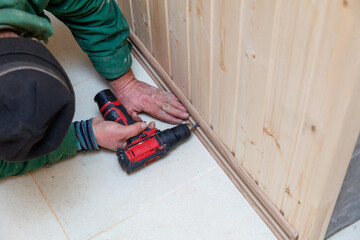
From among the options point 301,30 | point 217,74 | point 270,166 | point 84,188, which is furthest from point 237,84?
point 84,188

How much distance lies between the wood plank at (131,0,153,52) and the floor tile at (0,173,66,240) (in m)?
0.64

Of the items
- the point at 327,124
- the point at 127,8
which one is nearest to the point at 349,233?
the point at 327,124

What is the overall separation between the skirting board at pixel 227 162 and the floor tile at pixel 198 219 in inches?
1.2

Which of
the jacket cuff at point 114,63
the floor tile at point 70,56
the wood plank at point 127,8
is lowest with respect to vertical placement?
the floor tile at point 70,56

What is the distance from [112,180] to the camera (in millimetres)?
1348

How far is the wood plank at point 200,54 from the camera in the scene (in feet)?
3.59

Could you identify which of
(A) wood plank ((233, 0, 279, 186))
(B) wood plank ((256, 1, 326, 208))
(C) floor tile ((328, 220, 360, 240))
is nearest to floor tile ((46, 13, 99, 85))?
(A) wood plank ((233, 0, 279, 186))

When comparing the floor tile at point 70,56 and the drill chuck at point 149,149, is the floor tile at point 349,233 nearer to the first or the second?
the drill chuck at point 149,149

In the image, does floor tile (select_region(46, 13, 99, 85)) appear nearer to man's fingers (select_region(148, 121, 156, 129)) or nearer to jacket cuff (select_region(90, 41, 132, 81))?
jacket cuff (select_region(90, 41, 132, 81))

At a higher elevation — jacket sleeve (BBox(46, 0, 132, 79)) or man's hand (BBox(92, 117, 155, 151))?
jacket sleeve (BBox(46, 0, 132, 79))

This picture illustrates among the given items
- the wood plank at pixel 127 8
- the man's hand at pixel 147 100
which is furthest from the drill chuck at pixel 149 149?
the wood plank at pixel 127 8

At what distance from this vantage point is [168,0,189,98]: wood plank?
1227mm

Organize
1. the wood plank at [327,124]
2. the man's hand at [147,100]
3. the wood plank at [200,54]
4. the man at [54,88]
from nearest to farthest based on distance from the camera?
the wood plank at [327,124]
the man at [54,88]
the wood plank at [200,54]
the man's hand at [147,100]

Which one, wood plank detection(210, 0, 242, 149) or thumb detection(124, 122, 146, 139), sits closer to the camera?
wood plank detection(210, 0, 242, 149)
